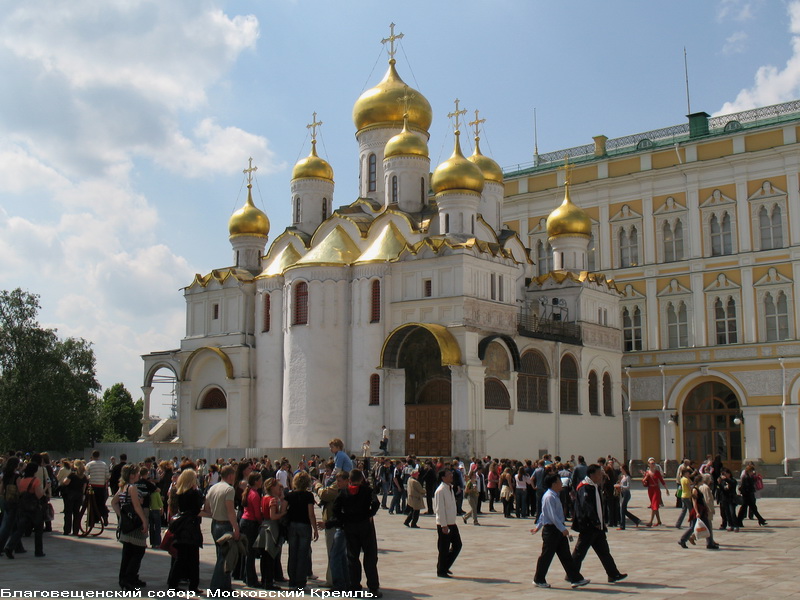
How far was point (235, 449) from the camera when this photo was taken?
35.2 meters

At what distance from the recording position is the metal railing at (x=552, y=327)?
3828cm

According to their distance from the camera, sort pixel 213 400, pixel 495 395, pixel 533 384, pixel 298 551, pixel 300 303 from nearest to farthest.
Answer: pixel 298 551 → pixel 495 395 → pixel 533 384 → pixel 300 303 → pixel 213 400

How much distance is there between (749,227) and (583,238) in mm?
7185

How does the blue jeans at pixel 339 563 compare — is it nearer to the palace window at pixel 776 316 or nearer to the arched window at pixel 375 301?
the arched window at pixel 375 301

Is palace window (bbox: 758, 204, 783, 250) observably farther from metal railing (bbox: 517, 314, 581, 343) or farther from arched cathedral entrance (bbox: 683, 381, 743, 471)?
metal railing (bbox: 517, 314, 581, 343)

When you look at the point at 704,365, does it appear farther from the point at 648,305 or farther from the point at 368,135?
the point at 368,135

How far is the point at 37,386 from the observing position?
45062 mm

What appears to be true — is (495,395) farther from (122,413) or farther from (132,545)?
(122,413)

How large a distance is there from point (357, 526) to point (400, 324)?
24.7 metres

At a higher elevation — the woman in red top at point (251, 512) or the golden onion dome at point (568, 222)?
the golden onion dome at point (568, 222)

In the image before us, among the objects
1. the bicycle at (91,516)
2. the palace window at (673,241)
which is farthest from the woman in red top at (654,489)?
the palace window at (673,241)

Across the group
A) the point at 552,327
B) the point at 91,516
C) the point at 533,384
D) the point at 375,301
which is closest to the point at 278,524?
the point at 91,516

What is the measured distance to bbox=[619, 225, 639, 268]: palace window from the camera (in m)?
44.2

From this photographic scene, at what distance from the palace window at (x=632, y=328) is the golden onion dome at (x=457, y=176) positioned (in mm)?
11711
